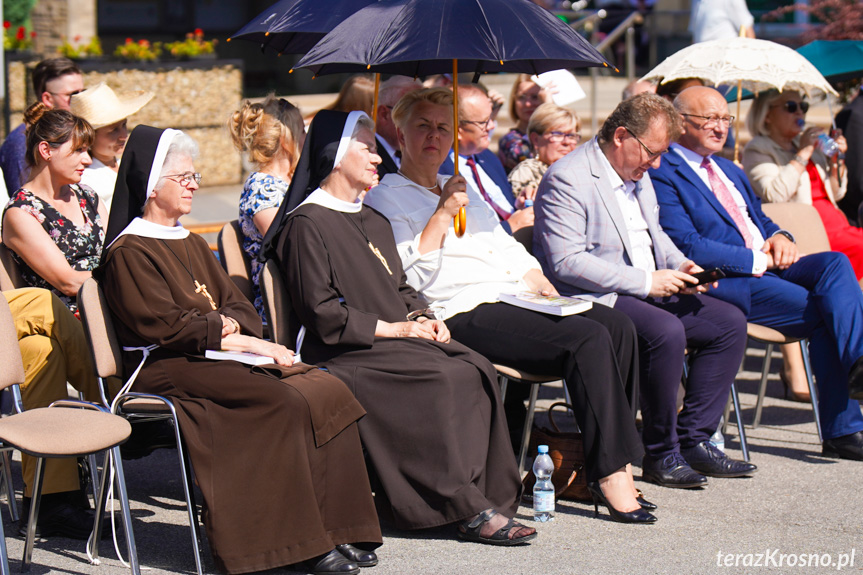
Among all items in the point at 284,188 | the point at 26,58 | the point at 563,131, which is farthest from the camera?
the point at 26,58

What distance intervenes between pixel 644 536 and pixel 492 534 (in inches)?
24.9

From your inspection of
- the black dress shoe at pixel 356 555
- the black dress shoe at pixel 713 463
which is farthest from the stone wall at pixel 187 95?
the black dress shoe at pixel 356 555

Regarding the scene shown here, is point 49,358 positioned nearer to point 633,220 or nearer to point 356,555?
point 356,555

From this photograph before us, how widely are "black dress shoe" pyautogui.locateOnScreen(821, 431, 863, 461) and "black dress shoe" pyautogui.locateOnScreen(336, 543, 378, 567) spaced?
262 cm

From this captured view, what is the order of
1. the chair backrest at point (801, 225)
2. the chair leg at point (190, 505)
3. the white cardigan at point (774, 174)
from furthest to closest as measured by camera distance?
the white cardigan at point (774, 174), the chair backrest at point (801, 225), the chair leg at point (190, 505)

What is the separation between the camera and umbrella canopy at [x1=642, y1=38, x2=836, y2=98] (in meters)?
6.48

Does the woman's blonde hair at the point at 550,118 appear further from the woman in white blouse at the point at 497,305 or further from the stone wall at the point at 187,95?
the stone wall at the point at 187,95

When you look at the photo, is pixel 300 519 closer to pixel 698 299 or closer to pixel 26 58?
pixel 698 299

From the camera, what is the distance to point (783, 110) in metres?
6.92

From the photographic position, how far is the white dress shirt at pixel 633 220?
5.39 m

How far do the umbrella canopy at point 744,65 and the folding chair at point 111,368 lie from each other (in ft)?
12.3

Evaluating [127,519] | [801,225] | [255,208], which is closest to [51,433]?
[127,519]

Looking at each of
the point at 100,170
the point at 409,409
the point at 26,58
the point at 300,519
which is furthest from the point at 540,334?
the point at 26,58

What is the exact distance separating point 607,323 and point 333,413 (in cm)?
141
